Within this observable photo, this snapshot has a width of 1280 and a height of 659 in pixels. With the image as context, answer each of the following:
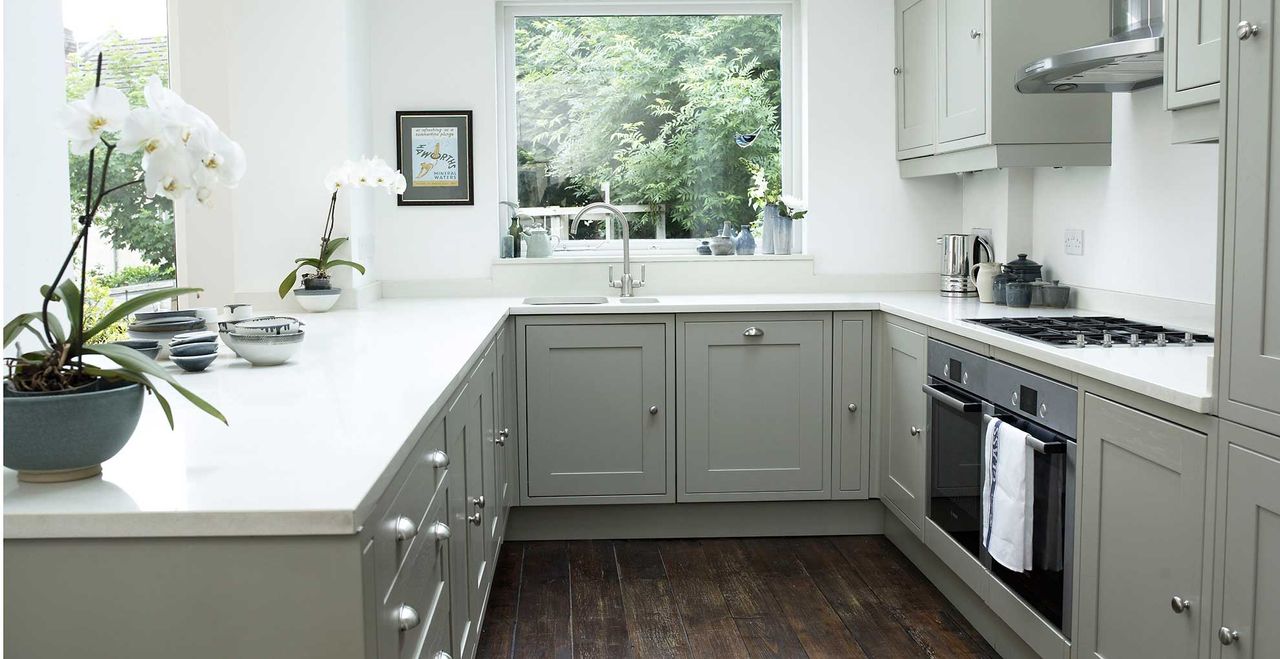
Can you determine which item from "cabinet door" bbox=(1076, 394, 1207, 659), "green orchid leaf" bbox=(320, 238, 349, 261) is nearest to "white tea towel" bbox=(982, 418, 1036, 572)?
"cabinet door" bbox=(1076, 394, 1207, 659)

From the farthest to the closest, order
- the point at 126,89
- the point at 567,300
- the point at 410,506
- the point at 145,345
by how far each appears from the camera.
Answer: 1. the point at 126,89
2. the point at 567,300
3. the point at 145,345
4. the point at 410,506

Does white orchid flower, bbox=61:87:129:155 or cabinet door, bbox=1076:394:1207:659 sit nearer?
white orchid flower, bbox=61:87:129:155

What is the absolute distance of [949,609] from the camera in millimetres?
3248

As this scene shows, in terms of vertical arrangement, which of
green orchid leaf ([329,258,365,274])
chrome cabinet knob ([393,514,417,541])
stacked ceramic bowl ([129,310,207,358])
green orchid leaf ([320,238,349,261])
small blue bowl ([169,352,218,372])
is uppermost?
green orchid leaf ([320,238,349,261])

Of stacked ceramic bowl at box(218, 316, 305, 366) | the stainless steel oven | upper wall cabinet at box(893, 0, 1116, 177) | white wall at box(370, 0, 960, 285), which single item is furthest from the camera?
white wall at box(370, 0, 960, 285)

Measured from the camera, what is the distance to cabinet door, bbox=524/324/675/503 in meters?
3.87

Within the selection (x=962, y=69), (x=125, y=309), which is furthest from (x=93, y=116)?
(x=962, y=69)

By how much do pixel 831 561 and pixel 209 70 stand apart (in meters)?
3.44

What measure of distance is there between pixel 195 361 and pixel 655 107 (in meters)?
2.75

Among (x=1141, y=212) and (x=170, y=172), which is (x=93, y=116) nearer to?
(x=170, y=172)

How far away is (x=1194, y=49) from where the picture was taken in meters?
2.29

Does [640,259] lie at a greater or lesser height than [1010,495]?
greater

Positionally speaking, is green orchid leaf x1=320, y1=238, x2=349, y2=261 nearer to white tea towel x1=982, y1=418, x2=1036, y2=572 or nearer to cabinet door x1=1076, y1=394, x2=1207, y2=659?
white tea towel x1=982, y1=418, x2=1036, y2=572

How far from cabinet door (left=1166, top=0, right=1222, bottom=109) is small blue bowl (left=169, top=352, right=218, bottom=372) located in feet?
7.02
